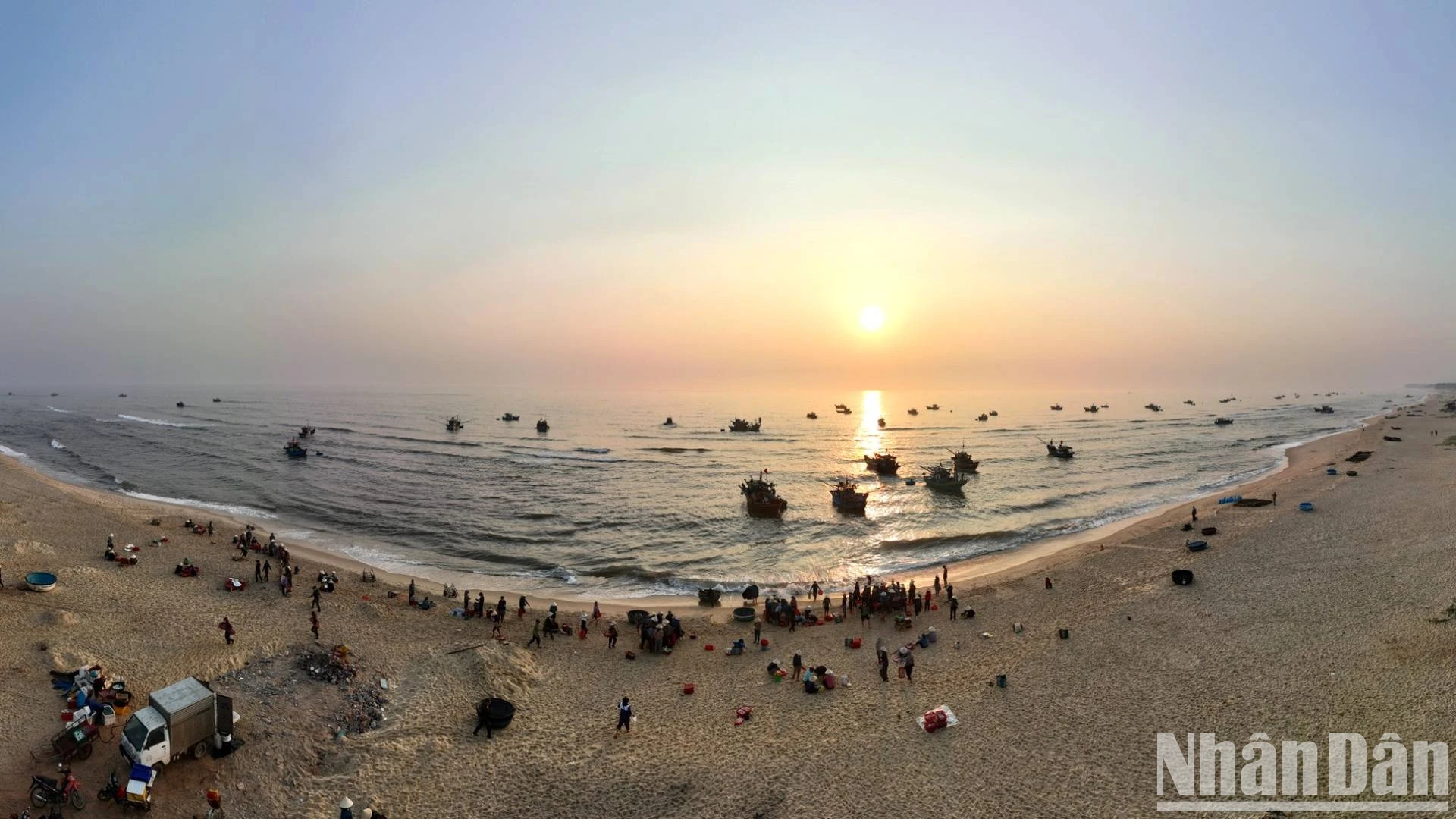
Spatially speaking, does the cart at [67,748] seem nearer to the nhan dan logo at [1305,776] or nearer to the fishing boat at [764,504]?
the nhan dan logo at [1305,776]

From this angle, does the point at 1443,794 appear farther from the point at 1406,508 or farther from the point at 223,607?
the point at 223,607

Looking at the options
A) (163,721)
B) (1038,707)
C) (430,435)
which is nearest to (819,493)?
(1038,707)

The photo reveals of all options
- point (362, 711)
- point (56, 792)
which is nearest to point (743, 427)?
point (362, 711)

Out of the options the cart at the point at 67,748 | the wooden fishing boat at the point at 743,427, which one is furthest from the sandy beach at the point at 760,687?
the wooden fishing boat at the point at 743,427

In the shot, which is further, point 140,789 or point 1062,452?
point 1062,452

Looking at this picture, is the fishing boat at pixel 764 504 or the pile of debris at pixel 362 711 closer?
the pile of debris at pixel 362 711

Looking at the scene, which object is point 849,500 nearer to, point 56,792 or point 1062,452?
point 1062,452
